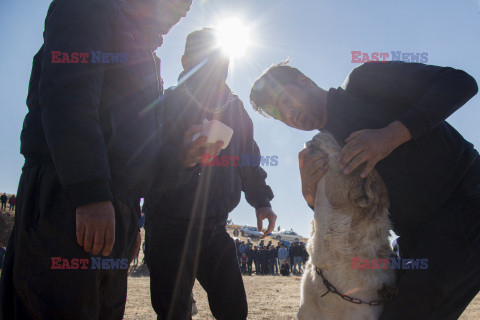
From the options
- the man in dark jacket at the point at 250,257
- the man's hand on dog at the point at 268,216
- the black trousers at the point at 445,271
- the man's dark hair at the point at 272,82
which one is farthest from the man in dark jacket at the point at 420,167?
the man in dark jacket at the point at 250,257

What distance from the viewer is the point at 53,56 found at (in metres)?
1.78

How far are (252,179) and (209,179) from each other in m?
0.84

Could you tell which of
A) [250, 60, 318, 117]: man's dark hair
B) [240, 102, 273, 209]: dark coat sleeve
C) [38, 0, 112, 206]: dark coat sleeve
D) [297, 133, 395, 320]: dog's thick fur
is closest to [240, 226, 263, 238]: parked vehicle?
[240, 102, 273, 209]: dark coat sleeve

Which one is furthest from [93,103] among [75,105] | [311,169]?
[311,169]

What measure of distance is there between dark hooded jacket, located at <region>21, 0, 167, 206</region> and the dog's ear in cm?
143

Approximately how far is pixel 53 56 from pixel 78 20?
10.6 inches

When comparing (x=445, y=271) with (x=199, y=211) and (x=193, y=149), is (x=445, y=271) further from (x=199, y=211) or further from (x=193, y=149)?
(x=199, y=211)

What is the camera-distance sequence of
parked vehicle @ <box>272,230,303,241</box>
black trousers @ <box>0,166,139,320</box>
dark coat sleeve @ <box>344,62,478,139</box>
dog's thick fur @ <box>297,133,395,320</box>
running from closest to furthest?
black trousers @ <box>0,166,139,320</box> → dark coat sleeve @ <box>344,62,478,139</box> → dog's thick fur @ <box>297,133,395,320</box> → parked vehicle @ <box>272,230,303,241</box>

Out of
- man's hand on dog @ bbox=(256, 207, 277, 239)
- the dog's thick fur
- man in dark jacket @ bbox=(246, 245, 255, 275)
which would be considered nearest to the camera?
the dog's thick fur

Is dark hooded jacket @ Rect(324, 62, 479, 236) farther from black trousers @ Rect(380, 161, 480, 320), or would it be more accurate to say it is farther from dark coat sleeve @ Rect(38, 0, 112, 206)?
dark coat sleeve @ Rect(38, 0, 112, 206)

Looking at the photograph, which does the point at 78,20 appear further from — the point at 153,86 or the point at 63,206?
the point at 63,206

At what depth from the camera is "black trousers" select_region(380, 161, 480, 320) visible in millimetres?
2133

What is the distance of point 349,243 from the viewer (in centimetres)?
239

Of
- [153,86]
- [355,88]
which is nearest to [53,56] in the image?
[153,86]
